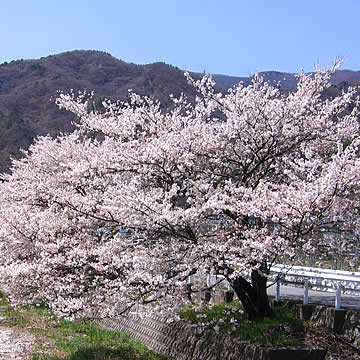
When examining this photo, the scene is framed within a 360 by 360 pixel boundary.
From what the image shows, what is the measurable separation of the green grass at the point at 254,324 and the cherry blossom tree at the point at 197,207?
1.07 feet

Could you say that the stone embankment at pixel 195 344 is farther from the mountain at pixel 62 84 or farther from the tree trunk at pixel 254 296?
the mountain at pixel 62 84

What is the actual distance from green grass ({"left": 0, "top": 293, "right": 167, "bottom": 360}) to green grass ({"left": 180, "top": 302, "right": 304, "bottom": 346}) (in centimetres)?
120

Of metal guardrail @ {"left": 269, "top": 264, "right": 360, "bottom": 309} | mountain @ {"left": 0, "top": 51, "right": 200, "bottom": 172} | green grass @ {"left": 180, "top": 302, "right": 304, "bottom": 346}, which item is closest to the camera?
green grass @ {"left": 180, "top": 302, "right": 304, "bottom": 346}

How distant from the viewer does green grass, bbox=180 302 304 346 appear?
331 inches

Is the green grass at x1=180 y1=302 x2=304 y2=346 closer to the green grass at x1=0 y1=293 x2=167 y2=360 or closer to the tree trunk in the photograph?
the tree trunk

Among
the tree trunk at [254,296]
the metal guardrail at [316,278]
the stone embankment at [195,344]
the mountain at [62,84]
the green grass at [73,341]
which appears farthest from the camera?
the mountain at [62,84]

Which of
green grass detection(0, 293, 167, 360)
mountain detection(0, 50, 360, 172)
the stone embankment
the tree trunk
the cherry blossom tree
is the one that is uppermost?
mountain detection(0, 50, 360, 172)

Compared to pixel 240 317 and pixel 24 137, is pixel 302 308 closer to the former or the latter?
pixel 240 317

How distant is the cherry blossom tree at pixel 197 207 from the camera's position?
7961 mm

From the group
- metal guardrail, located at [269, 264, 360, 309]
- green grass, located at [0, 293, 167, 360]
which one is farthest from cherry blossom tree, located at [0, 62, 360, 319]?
green grass, located at [0, 293, 167, 360]

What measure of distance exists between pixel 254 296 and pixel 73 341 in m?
4.42

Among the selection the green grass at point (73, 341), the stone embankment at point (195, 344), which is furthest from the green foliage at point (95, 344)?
the stone embankment at point (195, 344)

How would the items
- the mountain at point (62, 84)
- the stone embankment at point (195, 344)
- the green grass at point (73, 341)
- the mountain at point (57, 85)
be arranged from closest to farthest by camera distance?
1. the stone embankment at point (195, 344)
2. the green grass at point (73, 341)
3. the mountain at point (62, 84)
4. the mountain at point (57, 85)

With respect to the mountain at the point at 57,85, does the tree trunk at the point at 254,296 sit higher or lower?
lower
